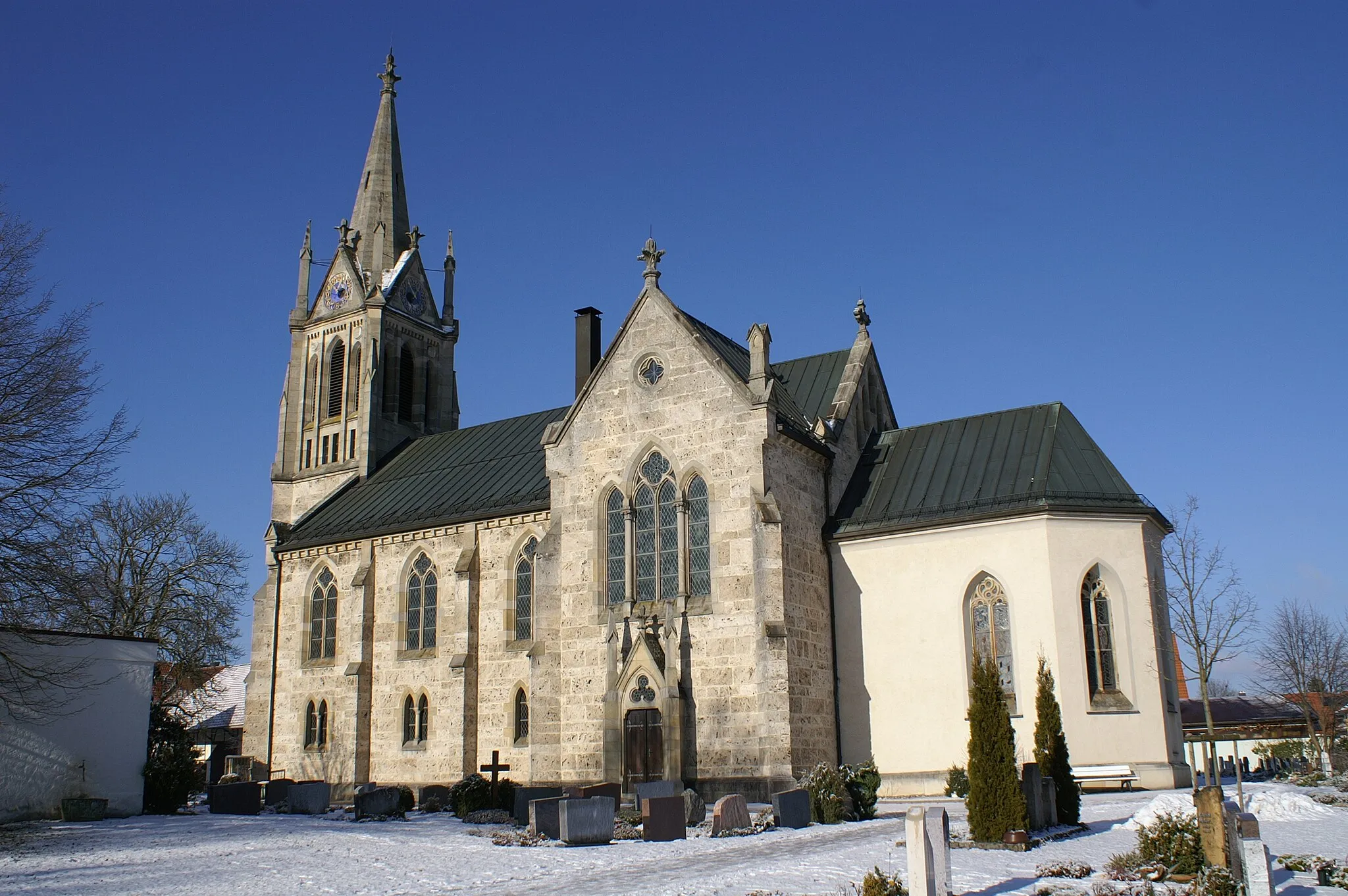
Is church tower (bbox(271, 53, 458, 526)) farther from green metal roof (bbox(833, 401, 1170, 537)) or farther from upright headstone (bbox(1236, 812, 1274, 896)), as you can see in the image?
upright headstone (bbox(1236, 812, 1274, 896))

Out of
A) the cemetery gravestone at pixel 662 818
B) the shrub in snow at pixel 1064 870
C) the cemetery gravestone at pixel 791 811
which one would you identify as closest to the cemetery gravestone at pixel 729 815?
the cemetery gravestone at pixel 662 818

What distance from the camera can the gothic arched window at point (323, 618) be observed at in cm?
3700

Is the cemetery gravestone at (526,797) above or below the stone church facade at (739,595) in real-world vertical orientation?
below

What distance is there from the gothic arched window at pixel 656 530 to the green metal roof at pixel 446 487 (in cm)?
476

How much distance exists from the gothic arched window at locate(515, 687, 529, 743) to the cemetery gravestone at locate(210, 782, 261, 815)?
6873 mm

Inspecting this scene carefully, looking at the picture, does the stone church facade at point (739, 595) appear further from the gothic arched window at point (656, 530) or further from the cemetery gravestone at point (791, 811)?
the cemetery gravestone at point (791, 811)

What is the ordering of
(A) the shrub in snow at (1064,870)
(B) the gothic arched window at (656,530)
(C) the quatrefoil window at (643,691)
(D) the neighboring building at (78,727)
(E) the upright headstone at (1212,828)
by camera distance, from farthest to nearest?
(B) the gothic arched window at (656,530), (C) the quatrefoil window at (643,691), (D) the neighboring building at (78,727), (A) the shrub in snow at (1064,870), (E) the upright headstone at (1212,828)

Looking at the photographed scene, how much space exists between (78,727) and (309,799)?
5692mm

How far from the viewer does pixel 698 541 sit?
28.1m

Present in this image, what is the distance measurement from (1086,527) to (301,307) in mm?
32213

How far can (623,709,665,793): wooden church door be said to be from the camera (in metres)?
26.9

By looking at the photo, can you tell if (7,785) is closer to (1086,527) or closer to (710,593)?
(710,593)

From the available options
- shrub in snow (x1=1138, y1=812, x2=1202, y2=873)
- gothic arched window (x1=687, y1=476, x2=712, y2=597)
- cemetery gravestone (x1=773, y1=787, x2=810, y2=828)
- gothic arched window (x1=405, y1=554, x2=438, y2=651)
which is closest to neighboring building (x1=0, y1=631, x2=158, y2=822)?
gothic arched window (x1=405, y1=554, x2=438, y2=651)

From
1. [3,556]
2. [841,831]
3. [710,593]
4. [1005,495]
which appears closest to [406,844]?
[841,831]
